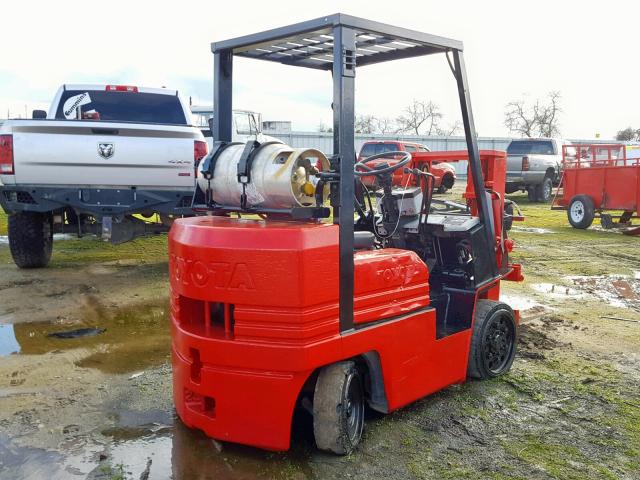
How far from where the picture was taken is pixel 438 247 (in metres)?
4.56

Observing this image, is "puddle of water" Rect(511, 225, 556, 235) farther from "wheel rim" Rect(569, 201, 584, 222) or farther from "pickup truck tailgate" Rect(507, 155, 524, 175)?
"pickup truck tailgate" Rect(507, 155, 524, 175)

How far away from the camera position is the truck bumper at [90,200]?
7.19 m

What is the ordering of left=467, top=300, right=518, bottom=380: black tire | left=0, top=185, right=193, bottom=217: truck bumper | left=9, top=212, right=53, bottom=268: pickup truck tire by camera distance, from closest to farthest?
1. left=467, top=300, right=518, bottom=380: black tire
2. left=0, top=185, right=193, bottom=217: truck bumper
3. left=9, top=212, right=53, bottom=268: pickup truck tire

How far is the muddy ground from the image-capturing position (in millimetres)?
3273

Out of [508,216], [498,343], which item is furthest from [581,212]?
[498,343]

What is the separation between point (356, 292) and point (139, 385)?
187 centimetres

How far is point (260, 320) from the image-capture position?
3141 mm

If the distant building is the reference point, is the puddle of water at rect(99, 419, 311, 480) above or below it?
below

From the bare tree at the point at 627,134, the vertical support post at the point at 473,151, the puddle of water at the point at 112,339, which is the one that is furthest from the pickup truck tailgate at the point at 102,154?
the bare tree at the point at 627,134

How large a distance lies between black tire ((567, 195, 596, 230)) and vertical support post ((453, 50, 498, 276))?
32.4 ft

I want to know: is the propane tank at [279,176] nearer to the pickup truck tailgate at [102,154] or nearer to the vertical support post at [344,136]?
the vertical support post at [344,136]

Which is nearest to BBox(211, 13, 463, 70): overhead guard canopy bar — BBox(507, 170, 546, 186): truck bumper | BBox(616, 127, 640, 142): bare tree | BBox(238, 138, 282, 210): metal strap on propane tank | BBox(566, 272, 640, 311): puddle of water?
BBox(238, 138, 282, 210): metal strap on propane tank

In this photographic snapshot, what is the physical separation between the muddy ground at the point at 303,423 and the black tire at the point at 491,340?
0.11 metres

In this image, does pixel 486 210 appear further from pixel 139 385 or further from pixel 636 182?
pixel 636 182
